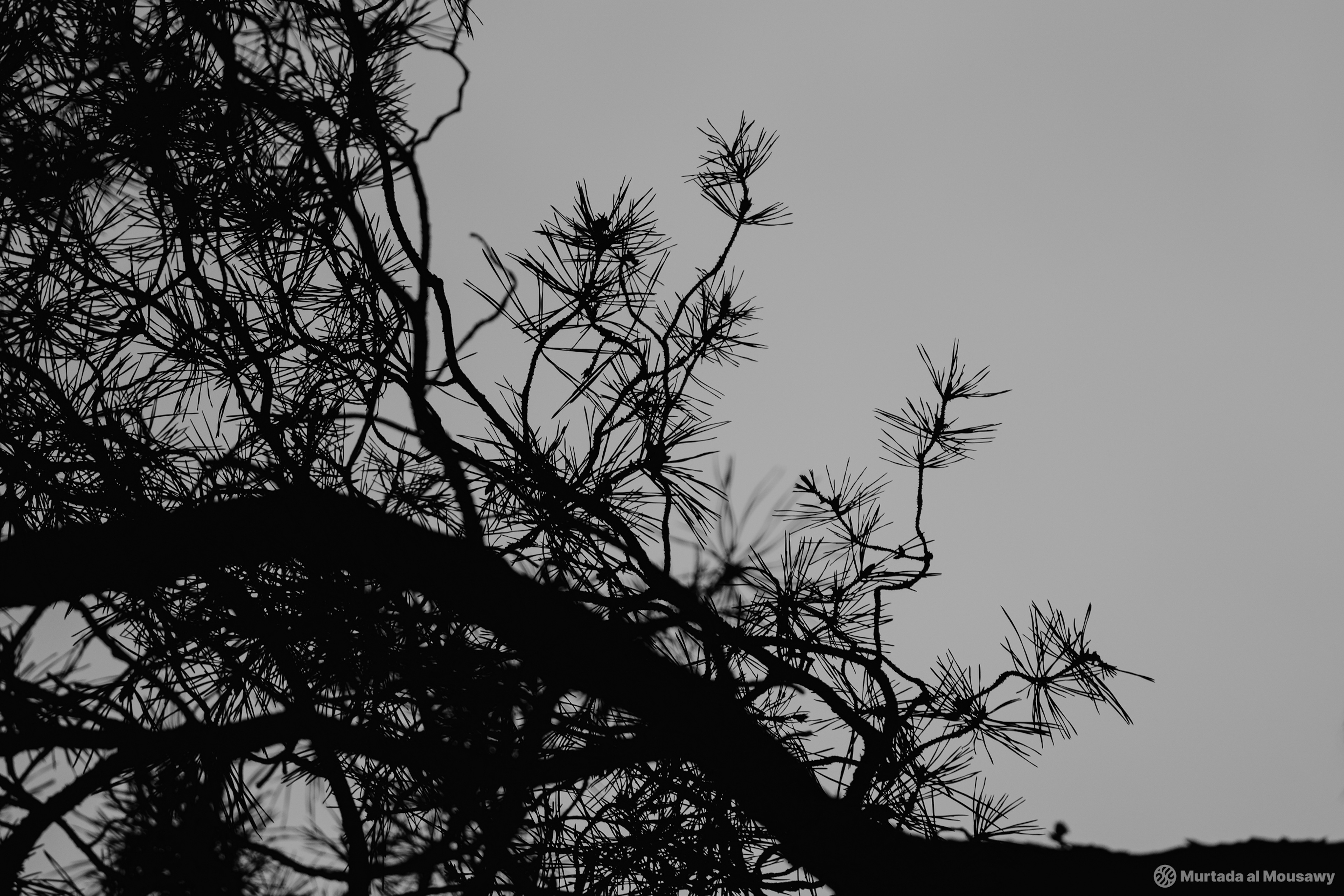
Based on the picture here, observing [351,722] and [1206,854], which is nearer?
[1206,854]

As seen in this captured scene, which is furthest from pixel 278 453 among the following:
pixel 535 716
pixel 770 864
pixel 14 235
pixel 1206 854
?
pixel 1206 854

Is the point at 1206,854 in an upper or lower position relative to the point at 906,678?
lower

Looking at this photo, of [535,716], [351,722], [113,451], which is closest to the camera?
[535,716]

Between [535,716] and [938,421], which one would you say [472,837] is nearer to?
[535,716]

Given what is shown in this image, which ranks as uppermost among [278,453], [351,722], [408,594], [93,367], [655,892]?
[93,367]

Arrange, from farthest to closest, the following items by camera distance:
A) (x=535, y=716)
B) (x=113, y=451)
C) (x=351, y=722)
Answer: (x=113, y=451), (x=351, y=722), (x=535, y=716)

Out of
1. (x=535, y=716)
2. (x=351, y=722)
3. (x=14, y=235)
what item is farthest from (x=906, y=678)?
(x=14, y=235)

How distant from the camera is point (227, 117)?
2.81 ft

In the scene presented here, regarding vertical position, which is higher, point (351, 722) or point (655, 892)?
point (351, 722)

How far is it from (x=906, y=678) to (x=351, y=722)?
2.02 feet

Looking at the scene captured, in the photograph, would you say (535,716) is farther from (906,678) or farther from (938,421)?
(938,421)

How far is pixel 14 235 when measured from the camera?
1020 millimetres

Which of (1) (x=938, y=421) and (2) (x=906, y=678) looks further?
(1) (x=938, y=421)

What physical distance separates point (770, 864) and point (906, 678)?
26 centimetres
